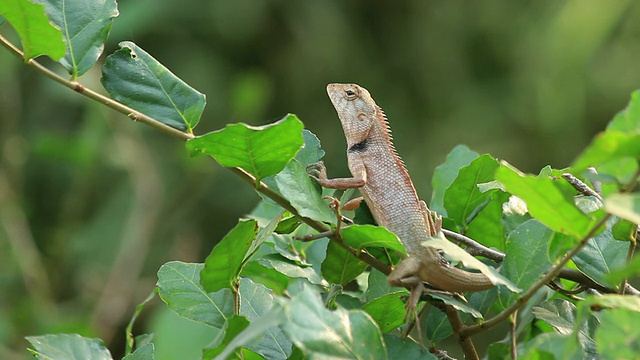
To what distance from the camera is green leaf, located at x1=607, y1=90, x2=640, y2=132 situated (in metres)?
0.69

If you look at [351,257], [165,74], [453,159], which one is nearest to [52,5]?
[165,74]

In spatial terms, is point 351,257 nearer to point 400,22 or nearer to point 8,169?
point 8,169

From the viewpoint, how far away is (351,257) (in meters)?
1.06

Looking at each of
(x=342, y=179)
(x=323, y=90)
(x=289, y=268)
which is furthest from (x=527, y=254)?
(x=323, y=90)

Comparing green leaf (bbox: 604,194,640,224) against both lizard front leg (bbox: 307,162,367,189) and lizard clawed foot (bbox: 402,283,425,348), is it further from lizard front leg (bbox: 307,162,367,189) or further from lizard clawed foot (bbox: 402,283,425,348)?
lizard front leg (bbox: 307,162,367,189)

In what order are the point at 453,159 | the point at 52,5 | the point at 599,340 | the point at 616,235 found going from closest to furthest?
the point at 599,340 < the point at 616,235 < the point at 52,5 < the point at 453,159

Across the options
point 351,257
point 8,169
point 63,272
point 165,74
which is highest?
point 165,74

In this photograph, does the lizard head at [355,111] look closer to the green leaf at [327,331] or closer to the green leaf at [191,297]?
the green leaf at [191,297]

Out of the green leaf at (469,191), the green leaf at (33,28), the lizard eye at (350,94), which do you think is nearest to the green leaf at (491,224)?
the green leaf at (469,191)

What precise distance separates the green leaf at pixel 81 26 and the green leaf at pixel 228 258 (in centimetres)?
28

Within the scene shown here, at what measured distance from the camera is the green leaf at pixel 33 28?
0.89 meters

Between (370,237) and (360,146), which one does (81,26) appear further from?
(360,146)

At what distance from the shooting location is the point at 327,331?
2.19ft

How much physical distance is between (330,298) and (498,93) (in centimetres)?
351
